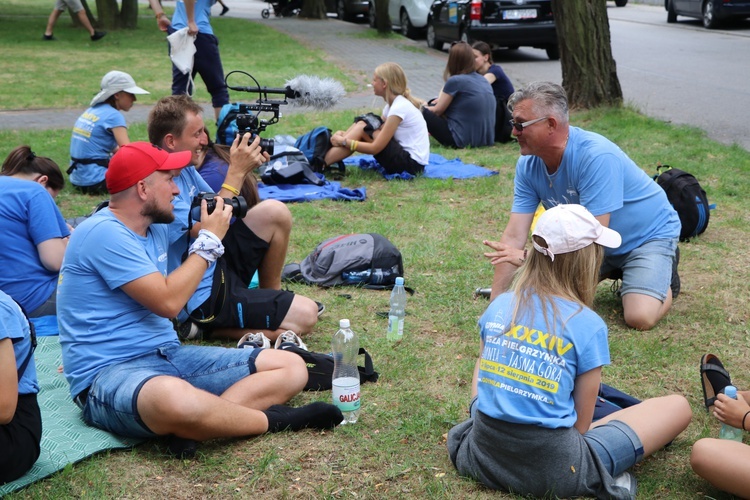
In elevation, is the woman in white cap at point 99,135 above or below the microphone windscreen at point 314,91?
below

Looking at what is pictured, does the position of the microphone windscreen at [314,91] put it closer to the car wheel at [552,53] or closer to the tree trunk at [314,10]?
the car wheel at [552,53]

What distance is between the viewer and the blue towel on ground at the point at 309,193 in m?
7.75

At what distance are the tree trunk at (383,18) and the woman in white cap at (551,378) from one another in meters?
19.0

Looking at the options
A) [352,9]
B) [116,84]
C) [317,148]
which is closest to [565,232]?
[116,84]

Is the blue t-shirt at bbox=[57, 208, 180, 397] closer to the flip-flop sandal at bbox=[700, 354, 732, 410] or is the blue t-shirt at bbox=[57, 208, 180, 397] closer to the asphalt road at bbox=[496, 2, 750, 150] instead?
the flip-flop sandal at bbox=[700, 354, 732, 410]

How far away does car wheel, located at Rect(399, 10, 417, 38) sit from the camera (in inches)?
837

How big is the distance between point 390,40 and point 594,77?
1084 cm

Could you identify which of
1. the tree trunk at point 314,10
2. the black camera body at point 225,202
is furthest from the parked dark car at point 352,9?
the black camera body at point 225,202

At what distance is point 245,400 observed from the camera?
3.72 m

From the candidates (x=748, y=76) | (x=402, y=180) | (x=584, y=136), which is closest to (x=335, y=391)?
(x=584, y=136)

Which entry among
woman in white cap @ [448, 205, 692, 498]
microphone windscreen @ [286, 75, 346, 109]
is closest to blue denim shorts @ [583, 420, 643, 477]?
woman in white cap @ [448, 205, 692, 498]

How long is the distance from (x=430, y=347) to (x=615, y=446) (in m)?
1.68

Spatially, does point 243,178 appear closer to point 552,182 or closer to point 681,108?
point 552,182

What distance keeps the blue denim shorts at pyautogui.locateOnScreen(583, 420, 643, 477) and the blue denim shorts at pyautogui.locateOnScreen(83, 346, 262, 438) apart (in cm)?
154
